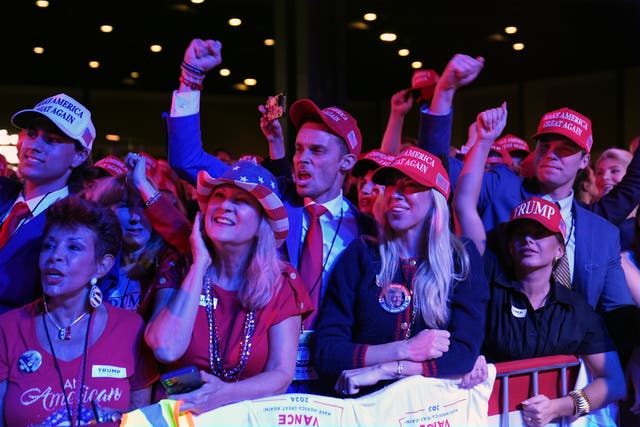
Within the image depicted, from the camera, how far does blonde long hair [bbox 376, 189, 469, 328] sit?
137 inches

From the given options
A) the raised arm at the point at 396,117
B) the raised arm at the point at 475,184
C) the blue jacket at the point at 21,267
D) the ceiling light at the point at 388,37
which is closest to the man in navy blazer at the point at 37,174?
the blue jacket at the point at 21,267

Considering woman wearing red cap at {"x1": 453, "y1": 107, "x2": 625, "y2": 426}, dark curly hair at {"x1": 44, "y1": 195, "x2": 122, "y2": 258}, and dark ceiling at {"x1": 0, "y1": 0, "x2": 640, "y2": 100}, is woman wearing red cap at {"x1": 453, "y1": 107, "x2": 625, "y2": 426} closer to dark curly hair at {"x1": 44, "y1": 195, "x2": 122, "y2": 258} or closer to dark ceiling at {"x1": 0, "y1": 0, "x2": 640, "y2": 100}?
dark curly hair at {"x1": 44, "y1": 195, "x2": 122, "y2": 258}

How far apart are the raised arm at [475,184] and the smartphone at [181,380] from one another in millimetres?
1780

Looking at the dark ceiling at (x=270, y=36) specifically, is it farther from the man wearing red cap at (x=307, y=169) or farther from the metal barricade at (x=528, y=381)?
the metal barricade at (x=528, y=381)

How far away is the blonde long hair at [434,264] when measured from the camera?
137 inches

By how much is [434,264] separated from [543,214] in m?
0.71

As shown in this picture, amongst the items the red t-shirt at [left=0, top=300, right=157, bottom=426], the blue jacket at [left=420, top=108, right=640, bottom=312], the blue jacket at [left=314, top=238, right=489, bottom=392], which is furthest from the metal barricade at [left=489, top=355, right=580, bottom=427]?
the red t-shirt at [left=0, top=300, right=157, bottom=426]

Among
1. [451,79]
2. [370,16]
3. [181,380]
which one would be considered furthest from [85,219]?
[370,16]

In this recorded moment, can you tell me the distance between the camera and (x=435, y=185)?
371 cm

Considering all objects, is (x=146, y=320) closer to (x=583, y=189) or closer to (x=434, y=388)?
(x=434, y=388)

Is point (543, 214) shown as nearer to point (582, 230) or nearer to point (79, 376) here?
point (582, 230)

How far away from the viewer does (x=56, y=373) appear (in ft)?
9.37

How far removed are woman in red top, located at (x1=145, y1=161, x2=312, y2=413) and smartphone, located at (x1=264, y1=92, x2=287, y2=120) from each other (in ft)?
2.59

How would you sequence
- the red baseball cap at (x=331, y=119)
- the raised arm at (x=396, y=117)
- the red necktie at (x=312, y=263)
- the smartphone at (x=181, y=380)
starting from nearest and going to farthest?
the smartphone at (x=181, y=380) < the red necktie at (x=312, y=263) < the red baseball cap at (x=331, y=119) < the raised arm at (x=396, y=117)
